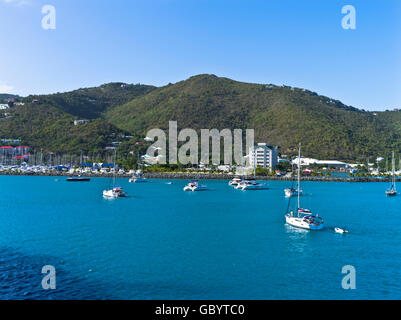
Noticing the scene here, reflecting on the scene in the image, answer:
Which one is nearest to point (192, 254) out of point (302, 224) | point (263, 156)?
point (302, 224)

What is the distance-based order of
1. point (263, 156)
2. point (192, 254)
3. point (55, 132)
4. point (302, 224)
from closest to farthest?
point (192, 254)
point (302, 224)
point (263, 156)
point (55, 132)

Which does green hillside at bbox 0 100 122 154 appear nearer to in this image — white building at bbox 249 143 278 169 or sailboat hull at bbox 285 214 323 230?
white building at bbox 249 143 278 169

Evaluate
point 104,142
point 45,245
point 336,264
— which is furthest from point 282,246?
point 104,142

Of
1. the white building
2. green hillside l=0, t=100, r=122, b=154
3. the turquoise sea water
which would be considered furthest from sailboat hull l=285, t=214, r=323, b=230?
green hillside l=0, t=100, r=122, b=154

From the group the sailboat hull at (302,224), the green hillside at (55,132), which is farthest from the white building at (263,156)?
the sailboat hull at (302,224)

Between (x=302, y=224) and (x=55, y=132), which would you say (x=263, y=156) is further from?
(x=302, y=224)

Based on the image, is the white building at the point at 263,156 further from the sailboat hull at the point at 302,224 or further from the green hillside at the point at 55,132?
the sailboat hull at the point at 302,224

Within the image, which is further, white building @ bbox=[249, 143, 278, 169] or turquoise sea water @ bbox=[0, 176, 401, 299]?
white building @ bbox=[249, 143, 278, 169]
